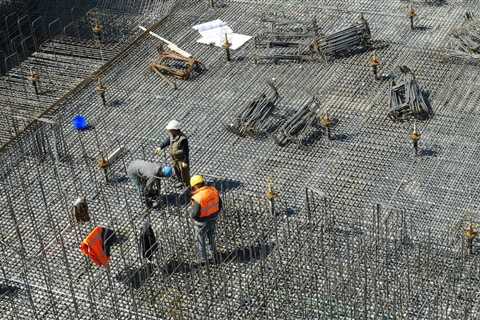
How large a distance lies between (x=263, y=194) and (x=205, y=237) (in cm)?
204

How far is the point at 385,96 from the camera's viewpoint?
19938 mm

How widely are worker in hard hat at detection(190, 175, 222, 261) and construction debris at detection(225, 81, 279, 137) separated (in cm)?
334

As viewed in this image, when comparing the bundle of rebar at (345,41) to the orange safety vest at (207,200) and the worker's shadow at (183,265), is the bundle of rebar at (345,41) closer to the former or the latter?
the worker's shadow at (183,265)

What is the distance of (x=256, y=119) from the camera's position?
1930 centimetres

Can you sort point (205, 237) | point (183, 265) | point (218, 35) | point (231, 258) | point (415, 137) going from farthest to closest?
point (218, 35) < point (415, 137) < point (231, 258) < point (183, 265) < point (205, 237)

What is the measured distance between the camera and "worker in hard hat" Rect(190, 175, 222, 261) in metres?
15.5

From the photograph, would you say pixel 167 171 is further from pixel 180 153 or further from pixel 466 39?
pixel 466 39

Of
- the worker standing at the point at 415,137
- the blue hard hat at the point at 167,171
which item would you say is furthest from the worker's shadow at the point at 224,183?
the worker standing at the point at 415,137

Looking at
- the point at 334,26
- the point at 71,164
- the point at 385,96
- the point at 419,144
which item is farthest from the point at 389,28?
the point at 71,164

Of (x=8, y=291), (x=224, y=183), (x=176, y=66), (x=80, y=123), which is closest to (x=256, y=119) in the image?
(x=224, y=183)

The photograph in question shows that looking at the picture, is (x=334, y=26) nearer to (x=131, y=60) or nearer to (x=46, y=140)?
Result: (x=131, y=60)

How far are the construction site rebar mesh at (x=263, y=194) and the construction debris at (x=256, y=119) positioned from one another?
168 mm

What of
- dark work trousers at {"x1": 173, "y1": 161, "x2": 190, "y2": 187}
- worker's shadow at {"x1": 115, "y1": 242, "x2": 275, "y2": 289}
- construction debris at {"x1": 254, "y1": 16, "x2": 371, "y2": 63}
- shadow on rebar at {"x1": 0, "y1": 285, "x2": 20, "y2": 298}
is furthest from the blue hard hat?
construction debris at {"x1": 254, "y1": 16, "x2": 371, "y2": 63}

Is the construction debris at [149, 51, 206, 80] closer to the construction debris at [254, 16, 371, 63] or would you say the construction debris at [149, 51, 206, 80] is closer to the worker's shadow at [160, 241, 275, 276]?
the construction debris at [254, 16, 371, 63]
